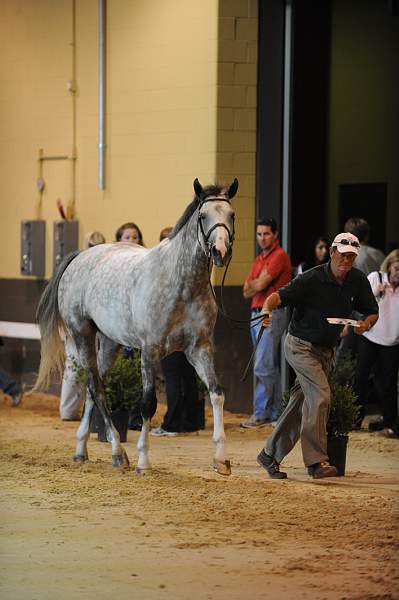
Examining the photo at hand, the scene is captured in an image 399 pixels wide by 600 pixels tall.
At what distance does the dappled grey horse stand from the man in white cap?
1.80ft

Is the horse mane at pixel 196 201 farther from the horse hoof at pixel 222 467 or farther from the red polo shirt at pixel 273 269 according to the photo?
the red polo shirt at pixel 273 269

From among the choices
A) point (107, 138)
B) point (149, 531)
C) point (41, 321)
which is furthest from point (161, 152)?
point (149, 531)

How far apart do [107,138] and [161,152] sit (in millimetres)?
808

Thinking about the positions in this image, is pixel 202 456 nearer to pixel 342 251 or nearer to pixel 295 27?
pixel 342 251

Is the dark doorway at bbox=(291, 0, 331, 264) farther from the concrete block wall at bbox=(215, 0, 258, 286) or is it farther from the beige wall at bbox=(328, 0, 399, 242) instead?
the concrete block wall at bbox=(215, 0, 258, 286)

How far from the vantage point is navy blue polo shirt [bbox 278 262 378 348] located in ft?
26.2

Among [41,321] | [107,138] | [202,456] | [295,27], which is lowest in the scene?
[202,456]

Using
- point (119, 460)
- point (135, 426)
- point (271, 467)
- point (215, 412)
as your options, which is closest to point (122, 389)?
point (119, 460)

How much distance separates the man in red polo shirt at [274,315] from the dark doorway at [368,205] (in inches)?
83.2

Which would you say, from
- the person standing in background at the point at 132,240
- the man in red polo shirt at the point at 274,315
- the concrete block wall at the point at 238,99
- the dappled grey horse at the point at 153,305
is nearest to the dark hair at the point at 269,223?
the man in red polo shirt at the point at 274,315

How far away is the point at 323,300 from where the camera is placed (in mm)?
8000

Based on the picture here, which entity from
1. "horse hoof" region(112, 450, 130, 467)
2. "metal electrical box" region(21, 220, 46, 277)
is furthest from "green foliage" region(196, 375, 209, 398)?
"metal electrical box" region(21, 220, 46, 277)

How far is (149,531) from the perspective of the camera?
662cm

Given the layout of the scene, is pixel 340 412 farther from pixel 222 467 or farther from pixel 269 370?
pixel 269 370
